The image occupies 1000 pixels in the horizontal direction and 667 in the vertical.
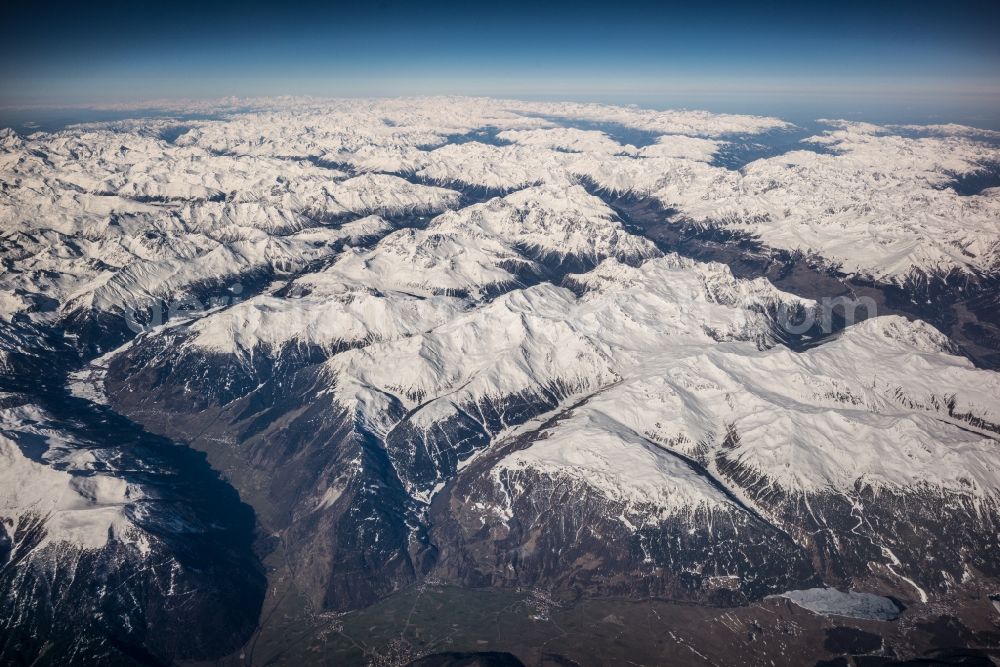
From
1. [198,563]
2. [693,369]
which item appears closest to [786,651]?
[693,369]

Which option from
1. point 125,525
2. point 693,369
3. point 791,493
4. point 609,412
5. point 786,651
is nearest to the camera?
point 786,651

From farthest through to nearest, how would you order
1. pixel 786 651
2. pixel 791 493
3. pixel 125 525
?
pixel 791 493 → pixel 125 525 → pixel 786 651

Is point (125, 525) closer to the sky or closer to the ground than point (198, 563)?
closer to the sky

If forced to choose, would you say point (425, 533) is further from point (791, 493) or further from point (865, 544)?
point (865, 544)

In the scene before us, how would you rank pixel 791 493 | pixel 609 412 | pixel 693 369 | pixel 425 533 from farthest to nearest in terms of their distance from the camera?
pixel 693 369, pixel 609 412, pixel 425 533, pixel 791 493

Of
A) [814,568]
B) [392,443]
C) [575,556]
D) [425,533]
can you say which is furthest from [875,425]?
[392,443]

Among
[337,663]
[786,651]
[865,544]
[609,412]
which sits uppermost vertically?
[609,412]

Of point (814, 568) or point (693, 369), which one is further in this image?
point (693, 369)

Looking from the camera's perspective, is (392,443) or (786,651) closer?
(786,651)

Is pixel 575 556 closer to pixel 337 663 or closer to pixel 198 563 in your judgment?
pixel 337 663
